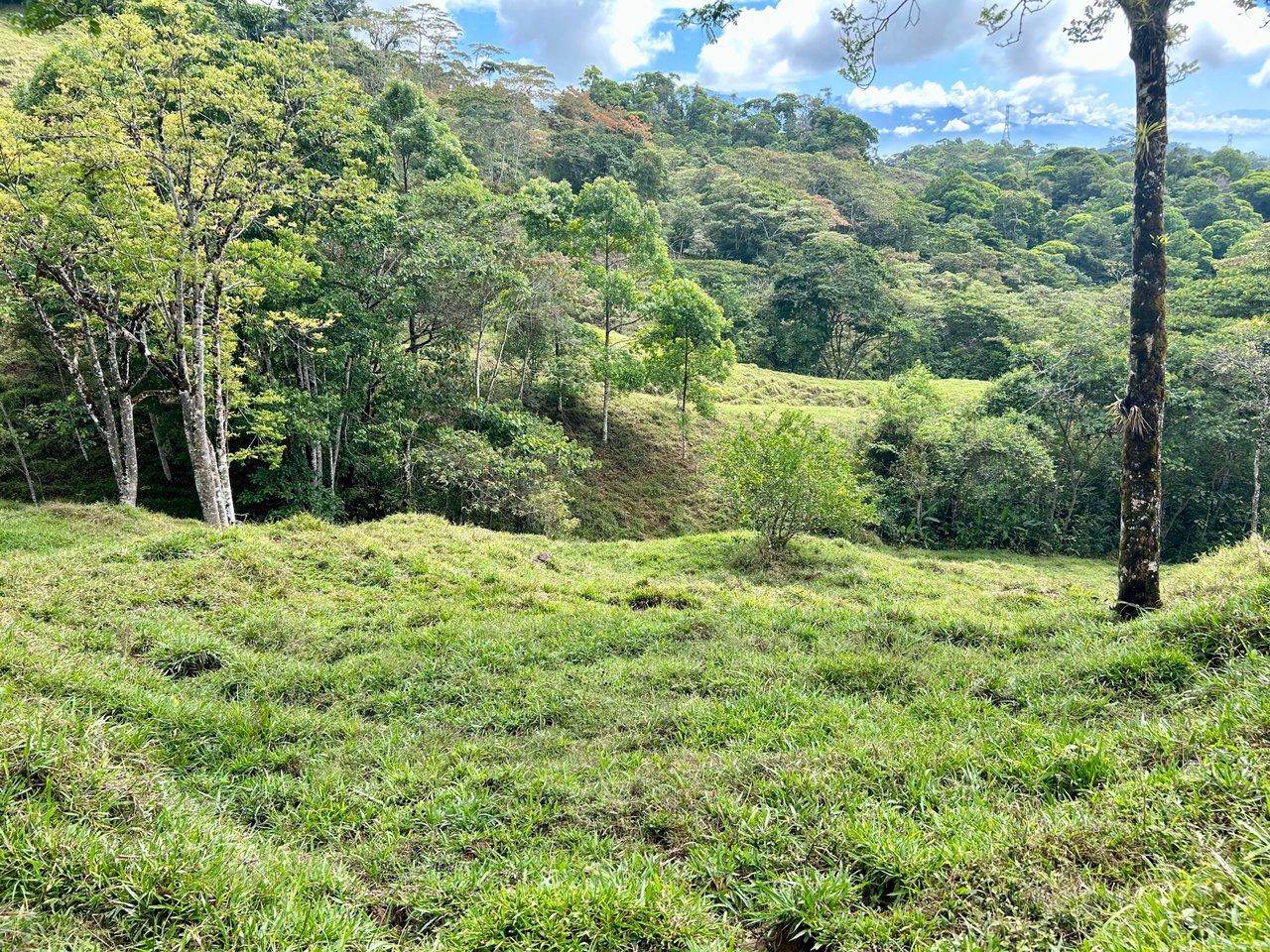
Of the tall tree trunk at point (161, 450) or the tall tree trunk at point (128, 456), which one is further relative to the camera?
the tall tree trunk at point (161, 450)

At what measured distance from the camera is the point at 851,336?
39094mm

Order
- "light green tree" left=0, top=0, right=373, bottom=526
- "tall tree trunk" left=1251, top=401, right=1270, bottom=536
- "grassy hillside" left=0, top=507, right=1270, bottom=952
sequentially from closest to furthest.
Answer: "grassy hillside" left=0, top=507, right=1270, bottom=952
"light green tree" left=0, top=0, right=373, bottom=526
"tall tree trunk" left=1251, top=401, right=1270, bottom=536

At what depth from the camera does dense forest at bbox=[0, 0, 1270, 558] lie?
12172 mm

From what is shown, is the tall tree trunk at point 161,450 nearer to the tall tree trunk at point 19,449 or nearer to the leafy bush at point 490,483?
the tall tree trunk at point 19,449

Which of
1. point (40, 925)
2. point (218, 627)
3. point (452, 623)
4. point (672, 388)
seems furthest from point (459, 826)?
point (672, 388)

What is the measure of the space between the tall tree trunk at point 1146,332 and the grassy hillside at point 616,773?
0.96m

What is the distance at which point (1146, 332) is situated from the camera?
22.6 ft

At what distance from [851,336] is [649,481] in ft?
74.6

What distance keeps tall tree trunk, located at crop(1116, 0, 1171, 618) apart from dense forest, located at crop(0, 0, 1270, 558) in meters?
0.40

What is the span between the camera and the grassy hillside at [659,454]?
71.7ft

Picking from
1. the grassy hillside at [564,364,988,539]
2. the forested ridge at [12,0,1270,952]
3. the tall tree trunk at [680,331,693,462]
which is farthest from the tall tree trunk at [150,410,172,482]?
the tall tree trunk at [680,331,693,462]

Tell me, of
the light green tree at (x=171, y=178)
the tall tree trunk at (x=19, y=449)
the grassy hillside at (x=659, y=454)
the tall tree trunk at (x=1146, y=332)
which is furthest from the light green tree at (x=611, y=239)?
the tall tree trunk at (x=1146, y=332)

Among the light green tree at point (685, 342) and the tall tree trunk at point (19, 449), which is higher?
the light green tree at point (685, 342)

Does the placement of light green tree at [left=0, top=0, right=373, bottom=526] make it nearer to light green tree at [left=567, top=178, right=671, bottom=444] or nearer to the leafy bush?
the leafy bush
